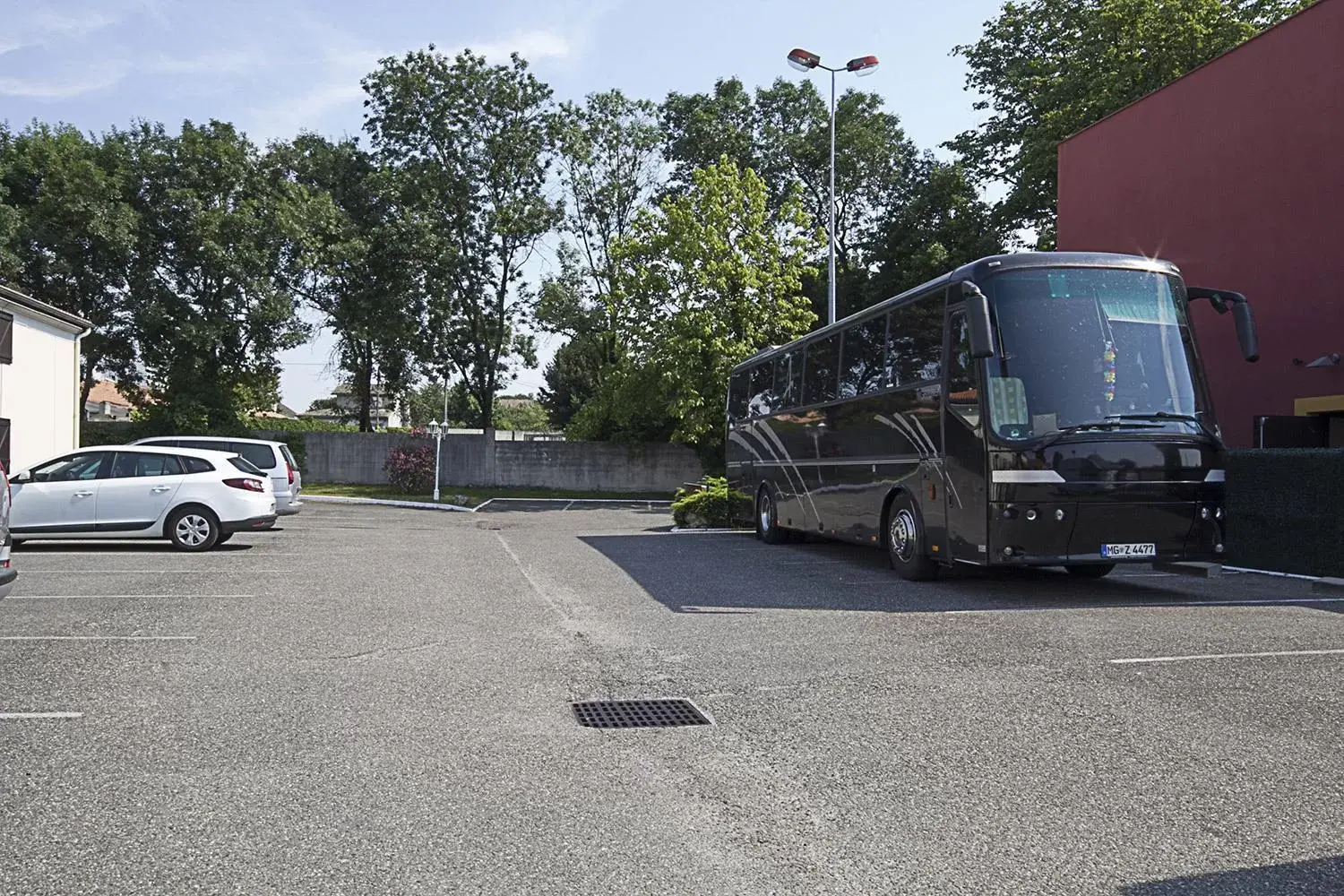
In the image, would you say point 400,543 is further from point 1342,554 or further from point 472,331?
point 472,331

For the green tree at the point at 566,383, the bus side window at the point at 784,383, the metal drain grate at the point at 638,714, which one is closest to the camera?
the metal drain grate at the point at 638,714

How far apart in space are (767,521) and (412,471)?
76.2 ft

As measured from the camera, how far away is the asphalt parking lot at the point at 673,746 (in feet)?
13.4

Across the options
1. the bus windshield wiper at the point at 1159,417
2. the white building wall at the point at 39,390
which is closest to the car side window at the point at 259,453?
the white building wall at the point at 39,390

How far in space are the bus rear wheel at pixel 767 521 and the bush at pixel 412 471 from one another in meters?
22.2

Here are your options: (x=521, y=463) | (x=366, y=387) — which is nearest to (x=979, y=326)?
(x=521, y=463)

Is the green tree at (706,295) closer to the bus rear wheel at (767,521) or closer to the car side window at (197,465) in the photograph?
the bus rear wheel at (767,521)

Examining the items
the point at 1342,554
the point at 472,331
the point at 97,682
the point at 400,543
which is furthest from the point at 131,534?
the point at 472,331

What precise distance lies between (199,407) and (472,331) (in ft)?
35.7

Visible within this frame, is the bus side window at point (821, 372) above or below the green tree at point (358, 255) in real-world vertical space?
below

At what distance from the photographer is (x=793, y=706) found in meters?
6.66

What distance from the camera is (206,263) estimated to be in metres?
41.2

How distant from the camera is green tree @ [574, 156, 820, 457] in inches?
1406

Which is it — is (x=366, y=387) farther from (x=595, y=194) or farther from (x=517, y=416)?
(x=517, y=416)
